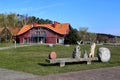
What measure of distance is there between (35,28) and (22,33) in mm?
5058

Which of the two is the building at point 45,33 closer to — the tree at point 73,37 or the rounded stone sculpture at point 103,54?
the tree at point 73,37

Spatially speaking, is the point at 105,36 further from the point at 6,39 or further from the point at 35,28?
the point at 6,39

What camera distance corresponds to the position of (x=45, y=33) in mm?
95938

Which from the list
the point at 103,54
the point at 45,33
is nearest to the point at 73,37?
the point at 45,33

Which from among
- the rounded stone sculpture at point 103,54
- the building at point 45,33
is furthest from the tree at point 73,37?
the rounded stone sculpture at point 103,54

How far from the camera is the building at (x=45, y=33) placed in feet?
305

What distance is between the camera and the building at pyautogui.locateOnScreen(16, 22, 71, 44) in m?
93.0

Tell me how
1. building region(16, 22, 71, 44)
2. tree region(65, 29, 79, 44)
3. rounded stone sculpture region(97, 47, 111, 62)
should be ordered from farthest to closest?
building region(16, 22, 71, 44) < tree region(65, 29, 79, 44) < rounded stone sculpture region(97, 47, 111, 62)

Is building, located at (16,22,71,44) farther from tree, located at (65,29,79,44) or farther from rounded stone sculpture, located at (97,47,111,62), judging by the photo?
rounded stone sculpture, located at (97,47,111,62)

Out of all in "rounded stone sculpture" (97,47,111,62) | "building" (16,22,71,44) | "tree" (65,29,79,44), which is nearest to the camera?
"rounded stone sculpture" (97,47,111,62)

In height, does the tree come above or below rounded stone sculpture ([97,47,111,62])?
above

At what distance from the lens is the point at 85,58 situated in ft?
59.9

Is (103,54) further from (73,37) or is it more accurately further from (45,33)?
(45,33)

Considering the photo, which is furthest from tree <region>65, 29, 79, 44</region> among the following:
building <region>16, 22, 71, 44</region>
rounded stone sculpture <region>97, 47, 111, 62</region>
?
rounded stone sculpture <region>97, 47, 111, 62</region>
